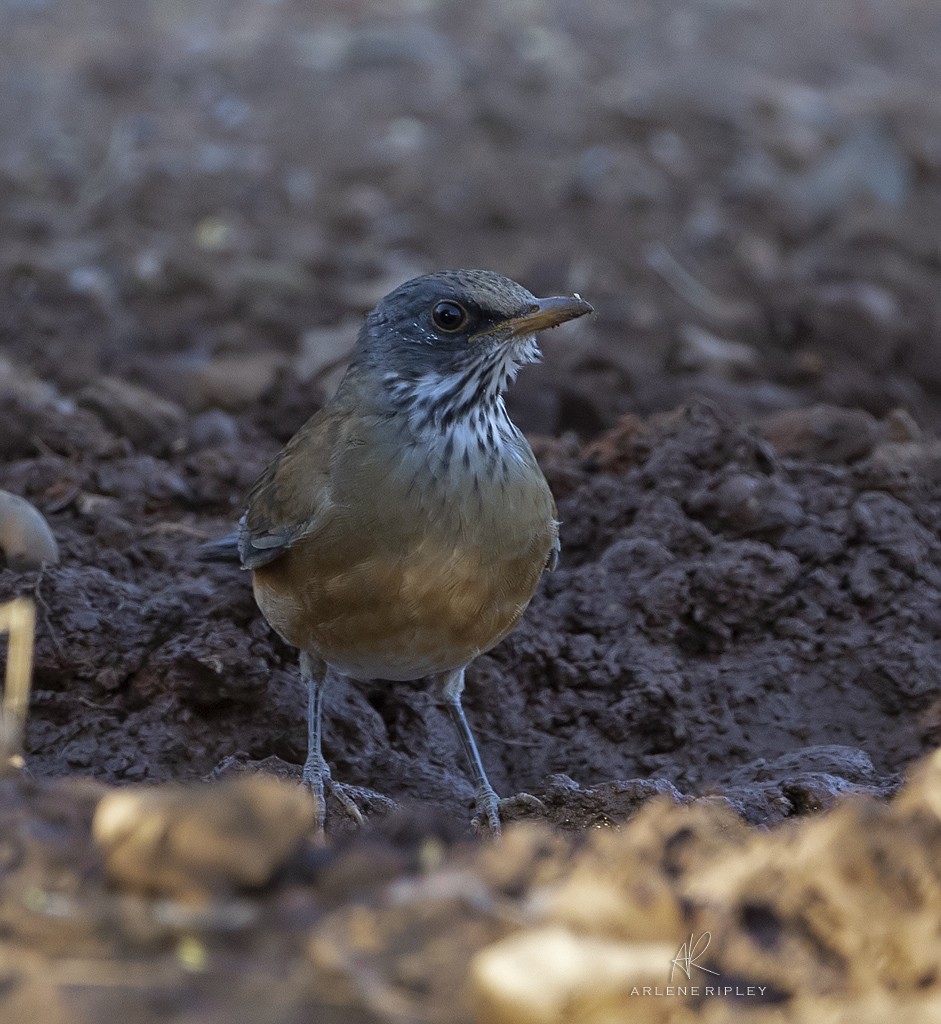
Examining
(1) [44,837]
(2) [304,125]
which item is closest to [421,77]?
(2) [304,125]

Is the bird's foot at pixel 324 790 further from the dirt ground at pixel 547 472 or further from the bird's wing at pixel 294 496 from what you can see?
the bird's wing at pixel 294 496

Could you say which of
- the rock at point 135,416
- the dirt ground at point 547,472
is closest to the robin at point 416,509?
the dirt ground at point 547,472

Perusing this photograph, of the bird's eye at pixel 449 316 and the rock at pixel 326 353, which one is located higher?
the bird's eye at pixel 449 316

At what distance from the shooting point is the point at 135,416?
23.9 ft

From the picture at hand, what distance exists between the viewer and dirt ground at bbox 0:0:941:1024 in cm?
259

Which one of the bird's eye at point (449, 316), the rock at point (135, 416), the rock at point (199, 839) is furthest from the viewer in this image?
the rock at point (135, 416)

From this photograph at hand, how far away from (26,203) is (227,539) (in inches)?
252

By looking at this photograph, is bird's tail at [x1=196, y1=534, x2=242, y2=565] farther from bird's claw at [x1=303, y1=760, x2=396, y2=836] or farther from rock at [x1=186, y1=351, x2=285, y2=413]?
rock at [x1=186, y1=351, x2=285, y2=413]

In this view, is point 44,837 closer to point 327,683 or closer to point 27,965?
point 27,965

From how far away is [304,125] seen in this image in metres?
13.5

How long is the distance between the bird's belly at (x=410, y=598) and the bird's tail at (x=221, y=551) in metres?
0.70
